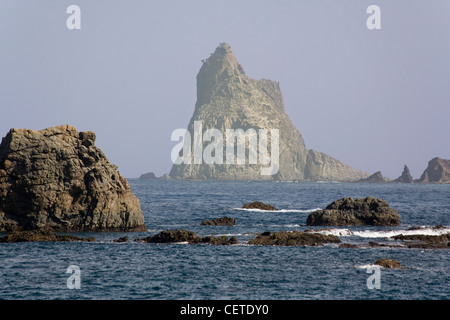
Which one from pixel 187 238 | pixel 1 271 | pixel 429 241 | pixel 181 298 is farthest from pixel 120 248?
pixel 429 241

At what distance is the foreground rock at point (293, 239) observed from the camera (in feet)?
160

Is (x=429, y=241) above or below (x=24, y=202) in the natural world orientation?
below

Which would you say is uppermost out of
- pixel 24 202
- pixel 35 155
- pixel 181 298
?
pixel 35 155

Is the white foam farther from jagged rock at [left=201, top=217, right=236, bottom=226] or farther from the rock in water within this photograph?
the rock in water

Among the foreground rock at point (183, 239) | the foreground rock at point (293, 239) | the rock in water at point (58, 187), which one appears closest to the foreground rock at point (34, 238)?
the rock in water at point (58, 187)

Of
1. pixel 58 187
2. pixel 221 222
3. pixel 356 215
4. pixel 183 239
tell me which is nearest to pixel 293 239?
pixel 183 239

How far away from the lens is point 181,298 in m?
31.3
